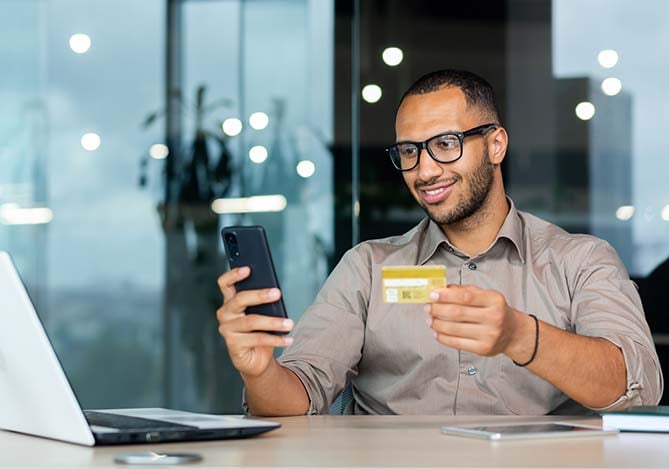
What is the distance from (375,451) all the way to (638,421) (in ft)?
1.56

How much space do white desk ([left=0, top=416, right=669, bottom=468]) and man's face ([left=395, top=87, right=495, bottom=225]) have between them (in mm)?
824

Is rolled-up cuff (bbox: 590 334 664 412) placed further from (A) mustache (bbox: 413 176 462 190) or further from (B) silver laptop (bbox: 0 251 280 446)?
(B) silver laptop (bbox: 0 251 280 446)

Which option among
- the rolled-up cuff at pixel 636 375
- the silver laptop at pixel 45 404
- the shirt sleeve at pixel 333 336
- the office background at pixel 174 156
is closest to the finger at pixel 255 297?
the silver laptop at pixel 45 404

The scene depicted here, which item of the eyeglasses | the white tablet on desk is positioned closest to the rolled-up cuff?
the white tablet on desk

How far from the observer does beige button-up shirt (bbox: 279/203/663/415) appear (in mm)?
2330

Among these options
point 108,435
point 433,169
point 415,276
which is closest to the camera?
point 108,435

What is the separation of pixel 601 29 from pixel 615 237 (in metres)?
0.83

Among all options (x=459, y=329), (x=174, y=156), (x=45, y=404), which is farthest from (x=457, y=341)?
(x=174, y=156)

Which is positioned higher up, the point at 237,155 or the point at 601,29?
the point at 601,29

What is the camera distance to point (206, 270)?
465 centimetres

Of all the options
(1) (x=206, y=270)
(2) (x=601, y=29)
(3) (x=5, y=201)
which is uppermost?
(2) (x=601, y=29)

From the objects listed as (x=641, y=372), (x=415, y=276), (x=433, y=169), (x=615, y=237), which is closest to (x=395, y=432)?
(x=415, y=276)

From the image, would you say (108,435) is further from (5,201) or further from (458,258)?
(5,201)

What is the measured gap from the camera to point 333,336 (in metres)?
2.43
